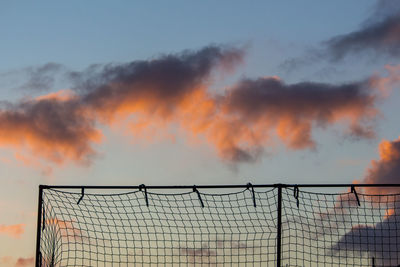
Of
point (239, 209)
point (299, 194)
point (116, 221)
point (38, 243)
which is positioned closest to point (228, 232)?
point (239, 209)

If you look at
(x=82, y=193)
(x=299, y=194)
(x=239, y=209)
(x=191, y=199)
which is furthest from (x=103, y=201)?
(x=299, y=194)

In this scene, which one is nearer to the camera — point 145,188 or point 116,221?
point 145,188

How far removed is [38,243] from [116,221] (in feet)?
8.56

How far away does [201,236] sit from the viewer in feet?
48.6

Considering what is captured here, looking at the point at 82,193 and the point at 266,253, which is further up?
the point at 82,193

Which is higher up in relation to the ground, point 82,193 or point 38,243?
point 82,193

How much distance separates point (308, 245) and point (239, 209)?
63.3 inches

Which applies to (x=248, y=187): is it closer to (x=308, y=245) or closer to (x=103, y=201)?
(x=308, y=245)

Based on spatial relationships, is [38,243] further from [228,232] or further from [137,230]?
[228,232]

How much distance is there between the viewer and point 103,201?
14.9 metres

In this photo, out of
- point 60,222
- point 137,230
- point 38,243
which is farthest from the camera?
point 137,230

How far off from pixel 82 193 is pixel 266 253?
12.7 ft

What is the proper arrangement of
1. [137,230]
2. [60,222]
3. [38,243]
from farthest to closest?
1. [137,230]
2. [60,222]
3. [38,243]

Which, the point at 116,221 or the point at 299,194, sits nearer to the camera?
the point at 299,194
